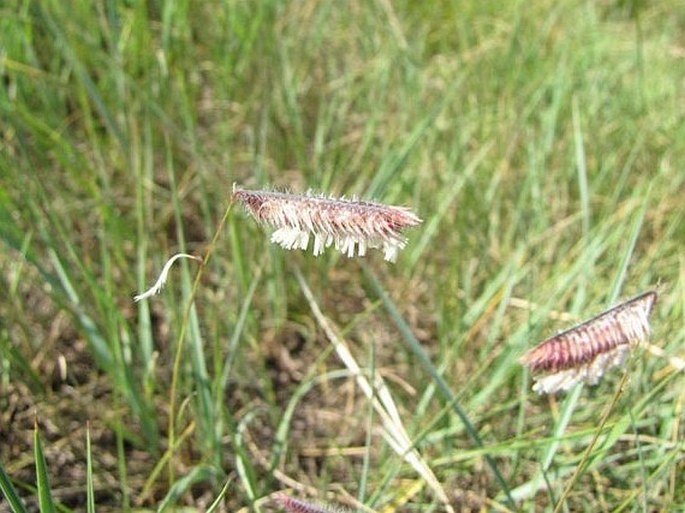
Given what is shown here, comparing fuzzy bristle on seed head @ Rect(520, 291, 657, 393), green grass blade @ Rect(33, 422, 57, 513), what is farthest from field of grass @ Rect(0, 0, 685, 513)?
fuzzy bristle on seed head @ Rect(520, 291, 657, 393)

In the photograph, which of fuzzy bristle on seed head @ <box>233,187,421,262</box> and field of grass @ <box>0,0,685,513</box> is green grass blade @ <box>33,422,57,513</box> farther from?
fuzzy bristle on seed head @ <box>233,187,421,262</box>

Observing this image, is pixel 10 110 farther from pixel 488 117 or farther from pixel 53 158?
pixel 488 117

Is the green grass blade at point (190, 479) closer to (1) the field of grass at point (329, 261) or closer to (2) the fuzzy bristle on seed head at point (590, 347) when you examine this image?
(1) the field of grass at point (329, 261)

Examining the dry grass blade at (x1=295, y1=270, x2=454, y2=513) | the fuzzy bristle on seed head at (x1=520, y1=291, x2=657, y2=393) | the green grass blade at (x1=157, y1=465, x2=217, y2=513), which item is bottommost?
the green grass blade at (x1=157, y1=465, x2=217, y2=513)

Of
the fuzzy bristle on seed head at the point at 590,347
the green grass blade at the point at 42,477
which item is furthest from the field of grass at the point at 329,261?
the fuzzy bristle on seed head at the point at 590,347

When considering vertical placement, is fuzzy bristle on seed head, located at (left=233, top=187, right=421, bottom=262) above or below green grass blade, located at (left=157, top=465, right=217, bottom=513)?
above

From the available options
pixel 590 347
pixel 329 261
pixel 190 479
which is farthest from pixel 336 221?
pixel 329 261
